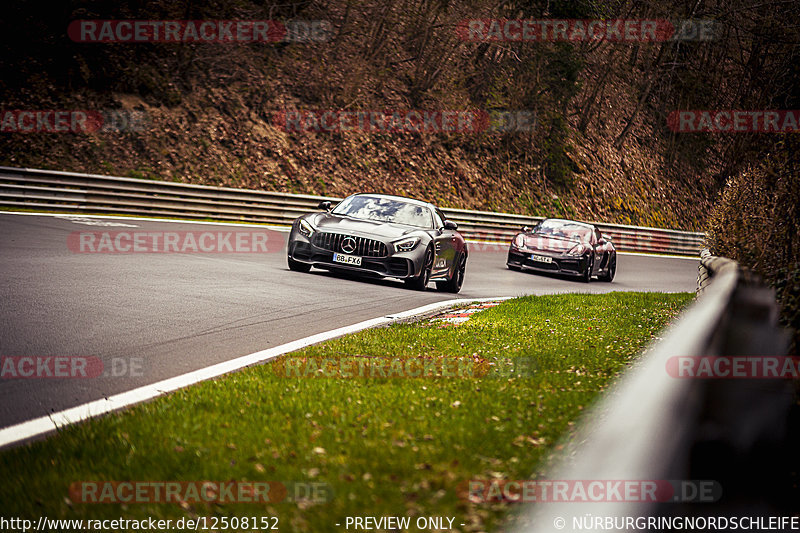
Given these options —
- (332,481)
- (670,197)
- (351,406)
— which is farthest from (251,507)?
(670,197)

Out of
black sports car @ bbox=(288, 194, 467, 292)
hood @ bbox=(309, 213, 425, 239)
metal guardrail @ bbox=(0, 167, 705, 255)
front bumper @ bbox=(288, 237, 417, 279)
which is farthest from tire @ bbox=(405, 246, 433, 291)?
metal guardrail @ bbox=(0, 167, 705, 255)

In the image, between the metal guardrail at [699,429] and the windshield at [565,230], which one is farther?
the windshield at [565,230]

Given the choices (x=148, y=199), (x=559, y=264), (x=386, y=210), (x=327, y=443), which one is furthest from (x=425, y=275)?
(x=148, y=199)

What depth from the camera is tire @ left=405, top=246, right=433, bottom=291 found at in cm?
1469

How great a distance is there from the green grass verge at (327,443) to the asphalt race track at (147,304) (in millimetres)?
884

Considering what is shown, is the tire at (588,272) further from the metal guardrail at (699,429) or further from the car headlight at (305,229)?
the metal guardrail at (699,429)

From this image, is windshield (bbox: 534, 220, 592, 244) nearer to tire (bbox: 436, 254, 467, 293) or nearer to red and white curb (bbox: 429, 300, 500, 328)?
tire (bbox: 436, 254, 467, 293)

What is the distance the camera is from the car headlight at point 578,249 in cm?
2169

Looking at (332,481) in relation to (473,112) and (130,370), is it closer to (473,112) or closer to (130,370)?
(130,370)

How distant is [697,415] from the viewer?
3.40m

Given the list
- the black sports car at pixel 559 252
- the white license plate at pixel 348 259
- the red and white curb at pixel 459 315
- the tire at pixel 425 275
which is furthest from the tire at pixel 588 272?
the white license plate at pixel 348 259

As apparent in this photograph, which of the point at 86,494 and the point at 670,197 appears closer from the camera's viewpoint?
the point at 86,494

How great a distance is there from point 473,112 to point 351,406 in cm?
3679

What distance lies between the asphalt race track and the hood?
0.94m
